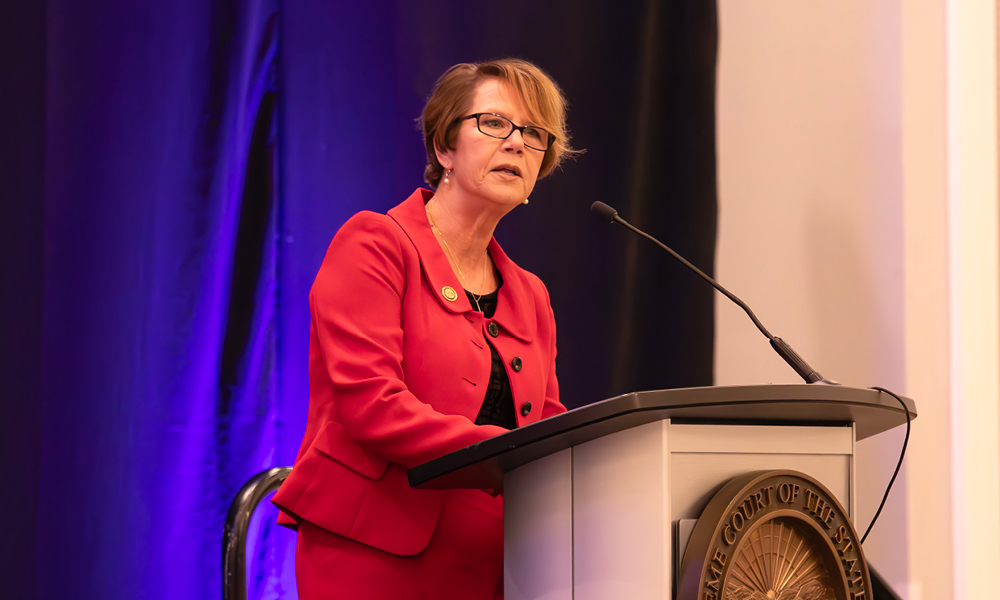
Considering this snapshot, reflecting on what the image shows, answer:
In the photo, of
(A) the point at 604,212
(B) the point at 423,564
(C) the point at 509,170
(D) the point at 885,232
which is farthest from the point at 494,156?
(D) the point at 885,232

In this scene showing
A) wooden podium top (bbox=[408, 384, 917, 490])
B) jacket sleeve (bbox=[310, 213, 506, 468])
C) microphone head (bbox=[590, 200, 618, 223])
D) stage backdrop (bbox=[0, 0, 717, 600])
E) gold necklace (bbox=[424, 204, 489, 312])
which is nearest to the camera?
wooden podium top (bbox=[408, 384, 917, 490])

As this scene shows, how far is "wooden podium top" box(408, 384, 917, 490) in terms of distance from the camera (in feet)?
2.87

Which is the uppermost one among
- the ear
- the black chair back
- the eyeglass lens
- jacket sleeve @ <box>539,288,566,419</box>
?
the eyeglass lens

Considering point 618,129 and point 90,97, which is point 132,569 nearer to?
point 90,97

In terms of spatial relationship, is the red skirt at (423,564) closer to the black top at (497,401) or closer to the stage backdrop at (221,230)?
the black top at (497,401)

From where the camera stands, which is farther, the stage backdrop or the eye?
the stage backdrop

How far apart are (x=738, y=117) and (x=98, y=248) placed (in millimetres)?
1857

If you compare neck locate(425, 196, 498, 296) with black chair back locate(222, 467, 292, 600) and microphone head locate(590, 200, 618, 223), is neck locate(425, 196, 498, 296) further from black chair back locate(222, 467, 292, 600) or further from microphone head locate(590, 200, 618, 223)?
black chair back locate(222, 467, 292, 600)

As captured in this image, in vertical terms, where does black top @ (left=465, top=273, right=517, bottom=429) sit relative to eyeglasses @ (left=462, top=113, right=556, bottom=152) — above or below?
below

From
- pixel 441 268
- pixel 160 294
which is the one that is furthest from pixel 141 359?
pixel 441 268

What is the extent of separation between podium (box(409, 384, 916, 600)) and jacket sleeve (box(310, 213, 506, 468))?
0.09 metres

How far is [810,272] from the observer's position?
8.58 ft

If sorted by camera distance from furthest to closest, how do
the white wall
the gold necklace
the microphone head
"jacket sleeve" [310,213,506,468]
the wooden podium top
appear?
the white wall → the gold necklace → the microphone head → "jacket sleeve" [310,213,506,468] → the wooden podium top

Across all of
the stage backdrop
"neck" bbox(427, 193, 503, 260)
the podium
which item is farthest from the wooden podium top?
the stage backdrop
